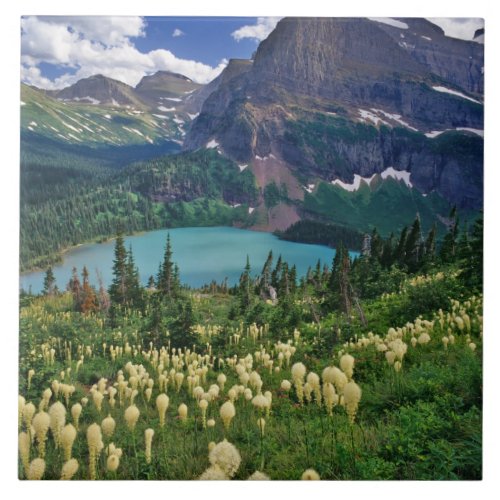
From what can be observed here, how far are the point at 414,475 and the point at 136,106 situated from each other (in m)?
4.64

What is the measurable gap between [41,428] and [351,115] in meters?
4.23

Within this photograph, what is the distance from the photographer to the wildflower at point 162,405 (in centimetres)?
419

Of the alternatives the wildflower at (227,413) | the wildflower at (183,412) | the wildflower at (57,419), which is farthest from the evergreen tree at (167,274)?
the wildflower at (57,419)

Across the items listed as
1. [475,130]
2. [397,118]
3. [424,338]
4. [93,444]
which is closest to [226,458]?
[93,444]

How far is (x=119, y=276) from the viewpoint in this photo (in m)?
4.88

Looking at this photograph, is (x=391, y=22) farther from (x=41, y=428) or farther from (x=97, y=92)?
(x=41, y=428)

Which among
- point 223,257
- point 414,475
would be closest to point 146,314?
point 223,257

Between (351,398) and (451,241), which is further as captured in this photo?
(451,241)

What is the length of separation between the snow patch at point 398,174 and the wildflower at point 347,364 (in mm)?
1963

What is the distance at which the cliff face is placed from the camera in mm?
4938

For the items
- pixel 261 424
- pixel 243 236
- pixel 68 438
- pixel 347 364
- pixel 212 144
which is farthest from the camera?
pixel 212 144

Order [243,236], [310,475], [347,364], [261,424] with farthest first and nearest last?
[243,236] < [347,364] < [261,424] < [310,475]

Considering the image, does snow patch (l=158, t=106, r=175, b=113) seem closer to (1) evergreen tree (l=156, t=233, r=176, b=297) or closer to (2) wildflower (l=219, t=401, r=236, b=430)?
(1) evergreen tree (l=156, t=233, r=176, b=297)

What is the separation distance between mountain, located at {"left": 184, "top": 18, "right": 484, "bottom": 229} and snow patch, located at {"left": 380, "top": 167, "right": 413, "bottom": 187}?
29mm
